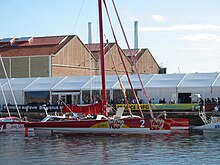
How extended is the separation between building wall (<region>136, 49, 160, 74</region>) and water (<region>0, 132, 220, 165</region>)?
64648 millimetres

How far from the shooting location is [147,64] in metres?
112

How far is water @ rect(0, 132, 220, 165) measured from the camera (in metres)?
27.3

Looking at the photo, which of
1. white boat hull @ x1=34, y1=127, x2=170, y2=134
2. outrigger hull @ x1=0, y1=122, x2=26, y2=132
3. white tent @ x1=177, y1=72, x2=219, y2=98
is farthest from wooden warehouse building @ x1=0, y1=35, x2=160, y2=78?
white boat hull @ x1=34, y1=127, x2=170, y2=134

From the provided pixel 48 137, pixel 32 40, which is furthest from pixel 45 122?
pixel 32 40

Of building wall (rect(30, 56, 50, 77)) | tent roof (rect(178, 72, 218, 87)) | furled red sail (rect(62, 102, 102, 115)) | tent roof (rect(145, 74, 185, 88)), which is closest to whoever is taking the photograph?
furled red sail (rect(62, 102, 102, 115))

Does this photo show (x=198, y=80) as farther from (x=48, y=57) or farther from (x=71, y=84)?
(x=48, y=57)

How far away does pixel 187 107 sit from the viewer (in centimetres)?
5500

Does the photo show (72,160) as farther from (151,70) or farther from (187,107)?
(151,70)

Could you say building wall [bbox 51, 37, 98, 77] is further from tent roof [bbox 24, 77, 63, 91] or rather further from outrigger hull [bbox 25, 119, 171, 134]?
outrigger hull [bbox 25, 119, 171, 134]

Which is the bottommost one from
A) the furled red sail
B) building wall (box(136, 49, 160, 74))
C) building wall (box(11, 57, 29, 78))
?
the furled red sail

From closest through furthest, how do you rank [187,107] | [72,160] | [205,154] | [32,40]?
[72,160]
[205,154]
[187,107]
[32,40]

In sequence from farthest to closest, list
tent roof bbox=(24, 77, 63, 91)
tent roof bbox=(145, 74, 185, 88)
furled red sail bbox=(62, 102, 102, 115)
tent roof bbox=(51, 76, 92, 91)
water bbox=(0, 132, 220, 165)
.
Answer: tent roof bbox=(24, 77, 63, 91) → tent roof bbox=(51, 76, 92, 91) → tent roof bbox=(145, 74, 185, 88) → furled red sail bbox=(62, 102, 102, 115) → water bbox=(0, 132, 220, 165)

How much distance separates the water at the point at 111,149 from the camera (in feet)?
89.6

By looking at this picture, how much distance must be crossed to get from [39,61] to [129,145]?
168 ft
